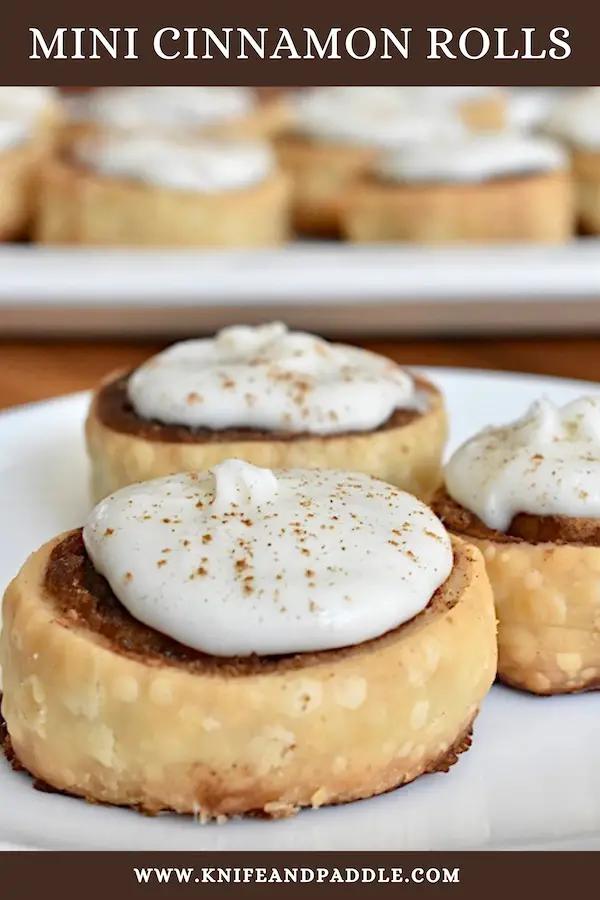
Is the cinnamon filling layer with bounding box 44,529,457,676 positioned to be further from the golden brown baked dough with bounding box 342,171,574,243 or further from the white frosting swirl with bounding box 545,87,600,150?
the white frosting swirl with bounding box 545,87,600,150

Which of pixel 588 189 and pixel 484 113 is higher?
pixel 484 113

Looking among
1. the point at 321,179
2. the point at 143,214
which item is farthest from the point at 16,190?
the point at 321,179

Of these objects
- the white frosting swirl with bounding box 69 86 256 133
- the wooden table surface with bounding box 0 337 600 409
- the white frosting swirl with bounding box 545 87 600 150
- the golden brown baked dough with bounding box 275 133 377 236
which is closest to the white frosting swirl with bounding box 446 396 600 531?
the wooden table surface with bounding box 0 337 600 409

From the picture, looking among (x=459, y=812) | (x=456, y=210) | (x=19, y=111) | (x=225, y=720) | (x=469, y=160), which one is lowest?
(x=459, y=812)

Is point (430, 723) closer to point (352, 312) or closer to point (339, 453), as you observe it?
point (339, 453)

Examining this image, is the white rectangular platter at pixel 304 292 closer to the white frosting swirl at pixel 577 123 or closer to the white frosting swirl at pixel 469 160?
the white frosting swirl at pixel 469 160

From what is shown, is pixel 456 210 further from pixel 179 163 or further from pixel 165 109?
pixel 165 109

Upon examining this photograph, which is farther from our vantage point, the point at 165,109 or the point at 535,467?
the point at 165,109
